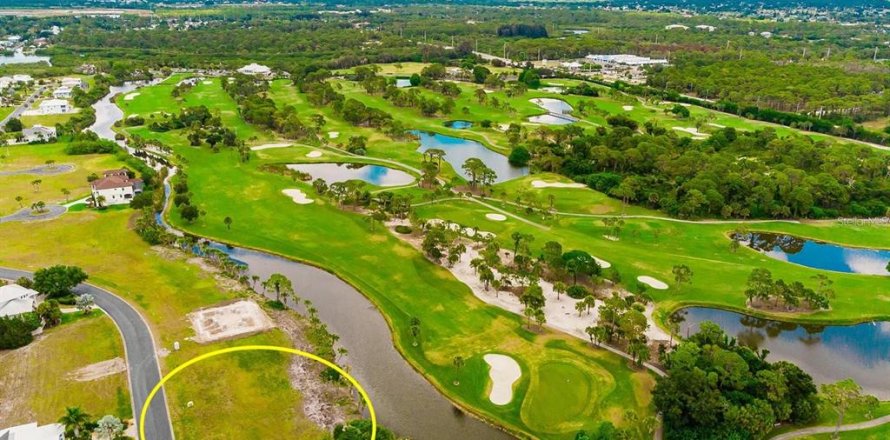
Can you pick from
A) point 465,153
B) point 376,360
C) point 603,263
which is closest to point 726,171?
point 603,263

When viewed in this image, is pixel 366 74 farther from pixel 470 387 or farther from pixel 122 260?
pixel 470 387

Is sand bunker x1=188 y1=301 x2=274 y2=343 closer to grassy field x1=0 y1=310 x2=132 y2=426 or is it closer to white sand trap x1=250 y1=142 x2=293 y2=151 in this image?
grassy field x1=0 y1=310 x2=132 y2=426

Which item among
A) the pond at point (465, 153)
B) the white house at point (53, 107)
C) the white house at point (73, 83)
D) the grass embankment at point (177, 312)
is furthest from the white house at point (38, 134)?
the pond at point (465, 153)

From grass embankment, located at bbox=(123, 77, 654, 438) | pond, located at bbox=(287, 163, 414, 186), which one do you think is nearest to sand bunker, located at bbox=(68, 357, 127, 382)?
grass embankment, located at bbox=(123, 77, 654, 438)

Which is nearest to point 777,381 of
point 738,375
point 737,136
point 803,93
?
point 738,375

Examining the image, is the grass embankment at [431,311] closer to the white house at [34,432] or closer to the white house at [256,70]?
the white house at [34,432]

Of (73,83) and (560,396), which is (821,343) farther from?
(73,83)
